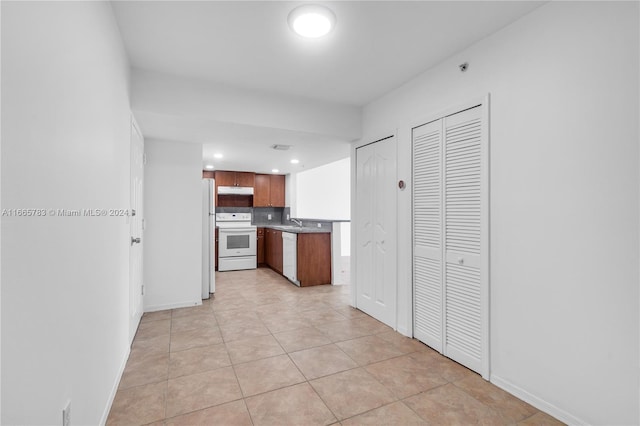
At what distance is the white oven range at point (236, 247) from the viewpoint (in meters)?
6.16

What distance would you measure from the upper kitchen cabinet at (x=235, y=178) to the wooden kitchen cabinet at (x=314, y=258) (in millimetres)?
2689

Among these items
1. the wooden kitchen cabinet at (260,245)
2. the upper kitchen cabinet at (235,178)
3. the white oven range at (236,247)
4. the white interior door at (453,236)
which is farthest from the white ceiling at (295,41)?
the wooden kitchen cabinet at (260,245)

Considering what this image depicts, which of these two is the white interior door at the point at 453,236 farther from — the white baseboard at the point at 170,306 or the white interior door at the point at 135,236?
the white baseboard at the point at 170,306

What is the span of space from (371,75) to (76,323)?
9.01 ft

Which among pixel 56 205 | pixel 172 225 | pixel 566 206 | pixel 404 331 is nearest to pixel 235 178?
pixel 172 225

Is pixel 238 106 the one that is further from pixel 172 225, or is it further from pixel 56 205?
pixel 56 205

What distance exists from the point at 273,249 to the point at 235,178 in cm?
190

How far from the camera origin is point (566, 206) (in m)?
1.78

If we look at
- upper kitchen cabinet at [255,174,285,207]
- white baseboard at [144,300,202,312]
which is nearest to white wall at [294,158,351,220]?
upper kitchen cabinet at [255,174,285,207]

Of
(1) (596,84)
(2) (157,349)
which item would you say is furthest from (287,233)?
(1) (596,84)

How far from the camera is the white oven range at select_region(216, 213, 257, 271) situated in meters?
6.16

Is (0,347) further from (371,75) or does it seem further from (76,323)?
(371,75)

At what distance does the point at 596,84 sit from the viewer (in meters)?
1.66

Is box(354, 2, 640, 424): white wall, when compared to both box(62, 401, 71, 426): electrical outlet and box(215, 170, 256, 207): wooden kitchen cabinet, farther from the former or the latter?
box(215, 170, 256, 207): wooden kitchen cabinet
